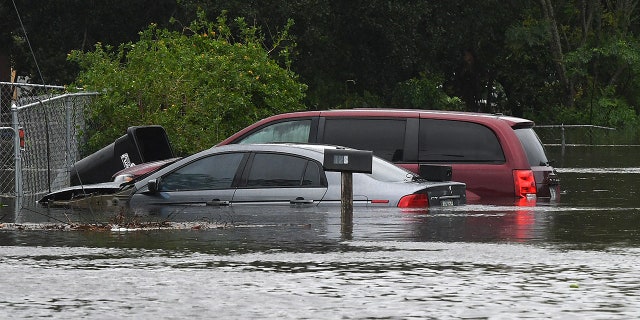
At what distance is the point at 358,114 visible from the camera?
63.0ft

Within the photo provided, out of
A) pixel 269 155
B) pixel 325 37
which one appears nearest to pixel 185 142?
pixel 269 155

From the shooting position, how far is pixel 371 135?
62.5 feet

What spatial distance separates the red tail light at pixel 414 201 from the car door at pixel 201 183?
188 centimetres

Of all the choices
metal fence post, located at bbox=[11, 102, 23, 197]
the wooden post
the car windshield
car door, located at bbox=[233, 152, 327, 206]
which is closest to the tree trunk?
metal fence post, located at bbox=[11, 102, 23, 197]

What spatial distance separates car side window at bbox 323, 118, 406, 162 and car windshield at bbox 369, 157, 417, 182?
132cm

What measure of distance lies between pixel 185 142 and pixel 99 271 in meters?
13.7

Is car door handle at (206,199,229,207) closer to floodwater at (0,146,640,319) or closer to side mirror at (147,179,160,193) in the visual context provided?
floodwater at (0,146,640,319)

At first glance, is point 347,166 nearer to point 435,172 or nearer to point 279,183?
point 279,183

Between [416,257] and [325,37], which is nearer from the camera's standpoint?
[416,257]

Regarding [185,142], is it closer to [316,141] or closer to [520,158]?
[316,141]

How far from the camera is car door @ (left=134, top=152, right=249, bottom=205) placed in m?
17.5

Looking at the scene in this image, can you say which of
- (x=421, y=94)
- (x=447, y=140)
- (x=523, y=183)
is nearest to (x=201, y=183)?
(x=447, y=140)

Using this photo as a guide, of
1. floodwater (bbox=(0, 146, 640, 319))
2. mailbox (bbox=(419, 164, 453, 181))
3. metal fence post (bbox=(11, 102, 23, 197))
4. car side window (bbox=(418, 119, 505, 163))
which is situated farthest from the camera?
metal fence post (bbox=(11, 102, 23, 197))

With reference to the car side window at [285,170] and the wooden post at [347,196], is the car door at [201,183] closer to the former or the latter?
the car side window at [285,170]
